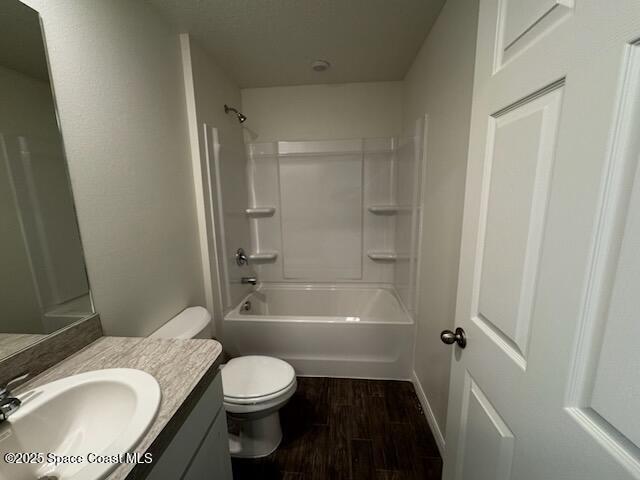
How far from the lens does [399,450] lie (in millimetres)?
1464

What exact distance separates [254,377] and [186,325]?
0.46 metres

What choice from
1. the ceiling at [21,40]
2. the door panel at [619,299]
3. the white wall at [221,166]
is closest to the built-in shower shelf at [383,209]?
the white wall at [221,166]

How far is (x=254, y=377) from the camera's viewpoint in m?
1.45

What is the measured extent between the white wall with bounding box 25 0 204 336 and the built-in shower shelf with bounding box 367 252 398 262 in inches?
63.9

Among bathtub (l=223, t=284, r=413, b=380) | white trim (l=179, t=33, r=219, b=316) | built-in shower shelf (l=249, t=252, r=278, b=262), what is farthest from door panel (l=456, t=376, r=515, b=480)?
built-in shower shelf (l=249, t=252, r=278, b=262)

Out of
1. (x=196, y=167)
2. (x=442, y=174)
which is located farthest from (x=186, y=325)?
(x=442, y=174)

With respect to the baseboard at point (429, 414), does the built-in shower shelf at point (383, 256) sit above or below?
above

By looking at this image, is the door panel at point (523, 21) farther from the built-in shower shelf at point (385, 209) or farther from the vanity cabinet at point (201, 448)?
the built-in shower shelf at point (385, 209)

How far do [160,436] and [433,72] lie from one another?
2018mm

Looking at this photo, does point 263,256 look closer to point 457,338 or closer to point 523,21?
point 457,338

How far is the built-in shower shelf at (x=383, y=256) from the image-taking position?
2.50 meters

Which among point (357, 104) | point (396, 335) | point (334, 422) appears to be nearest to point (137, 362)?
point (334, 422)

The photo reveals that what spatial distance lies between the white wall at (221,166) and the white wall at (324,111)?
0.64 ft

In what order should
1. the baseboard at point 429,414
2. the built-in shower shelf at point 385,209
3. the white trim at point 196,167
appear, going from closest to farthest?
1. the baseboard at point 429,414
2. the white trim at point 196,167
3. the built-in shower shelf at point 385,209
